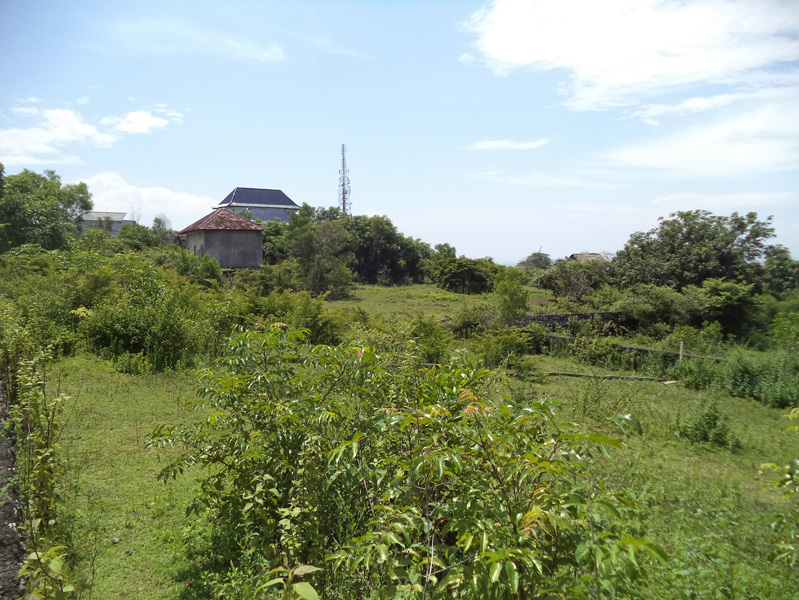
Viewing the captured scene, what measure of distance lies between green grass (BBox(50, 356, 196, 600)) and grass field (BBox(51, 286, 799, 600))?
12 millimetres

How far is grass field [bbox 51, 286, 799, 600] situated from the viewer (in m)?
3.37

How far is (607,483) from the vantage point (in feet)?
15.8

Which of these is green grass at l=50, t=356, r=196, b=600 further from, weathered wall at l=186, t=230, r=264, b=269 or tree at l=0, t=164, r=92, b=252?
weathered wall at l=186, t=230, r=264, b=269

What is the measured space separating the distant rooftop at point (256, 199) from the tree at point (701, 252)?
54.8m

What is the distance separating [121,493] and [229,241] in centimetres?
2334

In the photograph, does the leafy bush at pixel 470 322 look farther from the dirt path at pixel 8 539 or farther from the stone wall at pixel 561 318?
the dirt path at pixel 8 539

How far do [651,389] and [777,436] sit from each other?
269 cm

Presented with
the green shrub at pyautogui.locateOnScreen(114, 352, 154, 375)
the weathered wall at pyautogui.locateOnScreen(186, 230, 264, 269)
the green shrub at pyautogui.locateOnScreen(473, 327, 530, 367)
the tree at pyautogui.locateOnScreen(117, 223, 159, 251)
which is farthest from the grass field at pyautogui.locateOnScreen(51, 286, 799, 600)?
the tree at pyautogui.locateOnScreen(117, 223, 159, 251)

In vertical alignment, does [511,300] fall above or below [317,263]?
below

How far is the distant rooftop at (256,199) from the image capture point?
68.8m

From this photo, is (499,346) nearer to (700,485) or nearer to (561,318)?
(561,318)

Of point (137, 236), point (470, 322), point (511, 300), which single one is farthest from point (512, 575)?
point (137, 236)

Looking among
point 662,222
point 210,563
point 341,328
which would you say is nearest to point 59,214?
point 341,328

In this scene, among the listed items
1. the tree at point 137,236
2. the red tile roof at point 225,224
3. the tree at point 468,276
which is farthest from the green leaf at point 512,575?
the tree at point 468,276
